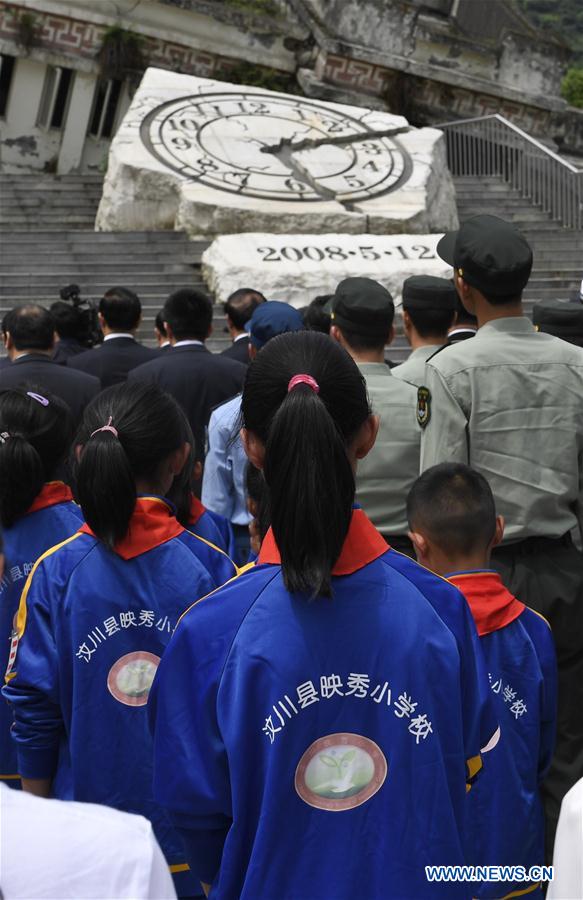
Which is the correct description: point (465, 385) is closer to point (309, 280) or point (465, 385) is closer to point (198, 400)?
point (198, 400)

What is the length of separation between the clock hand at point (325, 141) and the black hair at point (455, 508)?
9.22 metres

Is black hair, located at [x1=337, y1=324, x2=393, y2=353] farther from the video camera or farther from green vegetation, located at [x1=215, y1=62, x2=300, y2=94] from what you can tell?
green vegetation, located at [x1=215, y1=62, x2=300, y2=94]

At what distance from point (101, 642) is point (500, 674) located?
A: 916 millimetres

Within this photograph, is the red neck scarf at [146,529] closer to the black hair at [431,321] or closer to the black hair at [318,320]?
the black hair at [431,321]

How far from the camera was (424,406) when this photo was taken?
126 inches

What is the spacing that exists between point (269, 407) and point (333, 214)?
8811mm

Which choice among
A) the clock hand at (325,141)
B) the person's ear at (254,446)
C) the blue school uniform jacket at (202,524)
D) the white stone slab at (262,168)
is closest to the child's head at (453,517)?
→ the blue school uniform jacket at (202,524)

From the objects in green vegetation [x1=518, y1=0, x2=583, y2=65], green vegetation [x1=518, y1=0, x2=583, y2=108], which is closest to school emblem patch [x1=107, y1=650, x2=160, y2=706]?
green vegetation [x1=518, y1=0, x2=583, y2=108]

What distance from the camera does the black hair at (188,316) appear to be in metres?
5.09

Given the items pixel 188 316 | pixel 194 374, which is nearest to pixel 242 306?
pixel 188 316

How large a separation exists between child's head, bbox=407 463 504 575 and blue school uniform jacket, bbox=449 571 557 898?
0.07m

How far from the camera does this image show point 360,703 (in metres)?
1.89

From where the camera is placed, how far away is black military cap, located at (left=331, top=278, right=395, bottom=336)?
12.4ft

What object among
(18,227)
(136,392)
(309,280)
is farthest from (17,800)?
(18,227)
